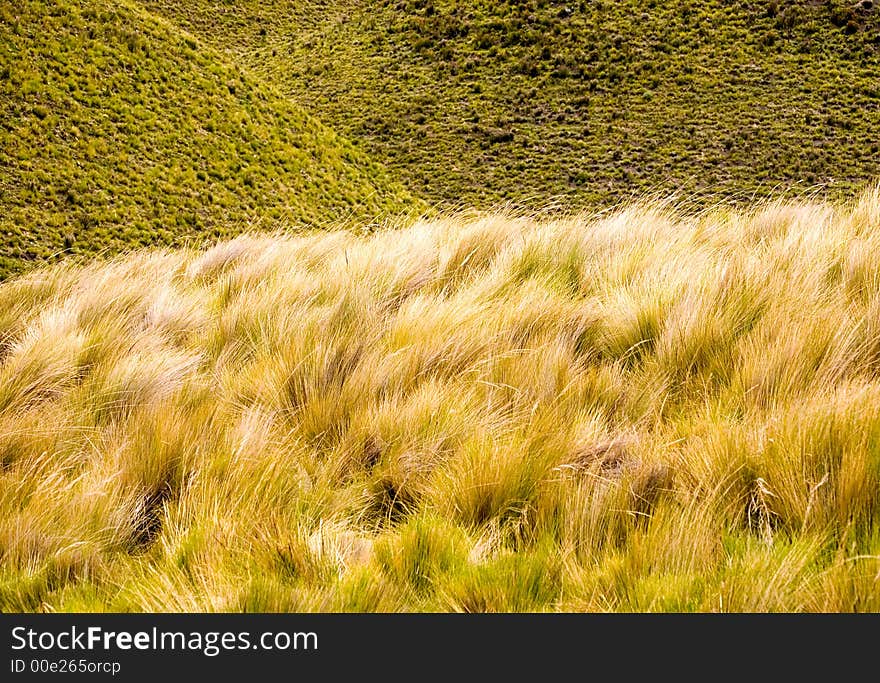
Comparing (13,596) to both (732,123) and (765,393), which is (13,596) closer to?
(765,393)

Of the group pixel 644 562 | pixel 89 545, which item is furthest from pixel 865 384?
pixel 89 545

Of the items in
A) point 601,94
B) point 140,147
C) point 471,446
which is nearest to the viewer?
point 471,446

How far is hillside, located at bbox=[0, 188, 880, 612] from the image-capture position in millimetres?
1377

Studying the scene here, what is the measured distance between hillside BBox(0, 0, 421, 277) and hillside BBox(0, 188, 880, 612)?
13.6 m

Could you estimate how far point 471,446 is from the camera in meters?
1.86

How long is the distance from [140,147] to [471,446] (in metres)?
20.4

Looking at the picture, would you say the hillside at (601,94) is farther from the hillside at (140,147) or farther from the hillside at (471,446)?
the hillside at (471,446)

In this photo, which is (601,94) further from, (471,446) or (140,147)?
(471,446)

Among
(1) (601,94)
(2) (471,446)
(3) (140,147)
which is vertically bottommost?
(2) (471,446)

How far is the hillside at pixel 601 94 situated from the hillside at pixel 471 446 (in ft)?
61.5

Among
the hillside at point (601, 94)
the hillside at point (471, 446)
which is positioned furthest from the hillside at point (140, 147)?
the hillside at point (471, 446)

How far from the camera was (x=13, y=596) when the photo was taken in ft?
4.77

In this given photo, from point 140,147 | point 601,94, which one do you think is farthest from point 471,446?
point 601,94

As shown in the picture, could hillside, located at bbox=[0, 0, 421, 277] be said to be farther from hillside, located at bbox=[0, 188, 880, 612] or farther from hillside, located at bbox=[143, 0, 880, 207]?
hillside, located at bbox=[0, 188, 880, 612]
